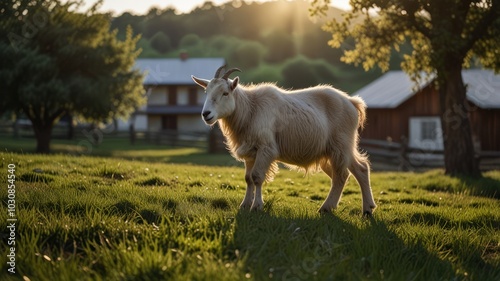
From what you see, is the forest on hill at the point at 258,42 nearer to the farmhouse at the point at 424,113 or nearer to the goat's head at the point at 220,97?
the farmhouse at the point at 424,113

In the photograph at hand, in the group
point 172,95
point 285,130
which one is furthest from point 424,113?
point 172,95

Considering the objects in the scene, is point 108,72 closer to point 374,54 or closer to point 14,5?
point 14,5

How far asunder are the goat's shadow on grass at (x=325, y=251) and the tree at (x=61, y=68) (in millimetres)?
18737

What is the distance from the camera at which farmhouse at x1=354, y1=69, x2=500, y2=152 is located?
3064 cm

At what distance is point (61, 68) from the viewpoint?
26.9 metres

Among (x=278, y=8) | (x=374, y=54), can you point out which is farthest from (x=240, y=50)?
(x=374, y=54)

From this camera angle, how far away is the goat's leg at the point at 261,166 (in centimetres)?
776

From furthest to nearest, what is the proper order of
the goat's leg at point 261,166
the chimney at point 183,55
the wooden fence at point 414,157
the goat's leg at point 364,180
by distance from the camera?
the chimney at point 183,55, the wooden fence at point 414,157, the goat's leg at point 364,180, the goat's leg at point 261,166


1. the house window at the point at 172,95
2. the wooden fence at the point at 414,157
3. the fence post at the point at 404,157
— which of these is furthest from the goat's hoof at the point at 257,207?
the house window at the point at 172,95

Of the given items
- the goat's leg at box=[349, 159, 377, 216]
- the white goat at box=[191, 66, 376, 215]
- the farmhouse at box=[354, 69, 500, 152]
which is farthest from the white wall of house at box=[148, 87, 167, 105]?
the goat's leg at box=[349, 159, 377, 216]

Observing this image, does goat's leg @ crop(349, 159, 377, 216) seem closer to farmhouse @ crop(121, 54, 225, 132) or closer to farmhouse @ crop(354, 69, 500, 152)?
farmhouse @ crop(354, 69, 500, 152)

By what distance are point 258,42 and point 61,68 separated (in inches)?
2669

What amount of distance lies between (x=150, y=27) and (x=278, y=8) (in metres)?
29.3

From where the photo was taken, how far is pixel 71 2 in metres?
27.1
